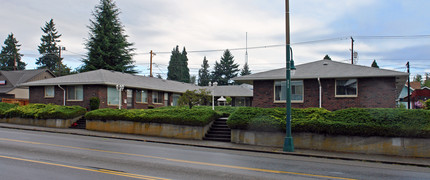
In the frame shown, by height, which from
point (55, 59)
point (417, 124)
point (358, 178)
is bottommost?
point (358, 178)

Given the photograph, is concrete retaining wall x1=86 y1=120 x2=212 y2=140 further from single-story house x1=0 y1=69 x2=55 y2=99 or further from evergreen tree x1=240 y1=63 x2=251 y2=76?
evergreen tree x1=240 y1=63 x2=251 y2=76

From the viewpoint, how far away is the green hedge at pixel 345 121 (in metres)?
14.5

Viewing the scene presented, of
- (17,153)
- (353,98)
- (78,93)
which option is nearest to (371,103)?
(353,98)

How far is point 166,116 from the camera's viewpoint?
19891 millimetres

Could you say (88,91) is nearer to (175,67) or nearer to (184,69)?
(175,67)

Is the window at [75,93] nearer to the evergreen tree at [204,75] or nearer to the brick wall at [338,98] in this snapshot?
the brick wall at [338,98]

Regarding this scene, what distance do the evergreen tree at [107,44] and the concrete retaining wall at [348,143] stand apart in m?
36.8

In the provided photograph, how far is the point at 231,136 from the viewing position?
58.7 feet

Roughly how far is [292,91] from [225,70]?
68.8 metres

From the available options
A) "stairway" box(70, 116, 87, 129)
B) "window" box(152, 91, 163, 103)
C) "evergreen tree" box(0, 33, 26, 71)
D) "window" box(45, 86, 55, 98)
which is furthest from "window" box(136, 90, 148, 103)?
"evergreen tree" box(0, 33, 26, 71)

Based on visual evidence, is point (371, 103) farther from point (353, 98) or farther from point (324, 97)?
point (324, 97)

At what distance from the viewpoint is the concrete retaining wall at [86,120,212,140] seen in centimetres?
1899

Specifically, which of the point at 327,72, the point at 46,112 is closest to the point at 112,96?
the point at 46,112

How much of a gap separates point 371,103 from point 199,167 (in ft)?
49.5
